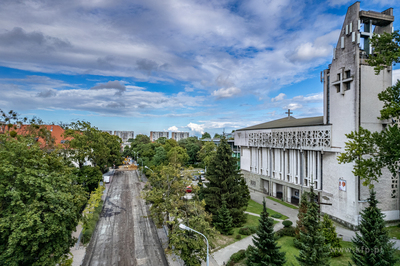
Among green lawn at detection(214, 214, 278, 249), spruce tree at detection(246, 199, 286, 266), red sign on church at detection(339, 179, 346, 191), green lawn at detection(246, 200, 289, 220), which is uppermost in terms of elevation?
red sign on church at detection(339, 179, 346, 191)

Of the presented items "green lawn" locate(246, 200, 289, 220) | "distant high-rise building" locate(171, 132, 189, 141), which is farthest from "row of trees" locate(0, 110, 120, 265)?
"distant high-rise building" locate(171, 132, 189, 141)

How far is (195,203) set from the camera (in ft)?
63.0

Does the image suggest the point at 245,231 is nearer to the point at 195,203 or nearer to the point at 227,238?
the point at 227,238

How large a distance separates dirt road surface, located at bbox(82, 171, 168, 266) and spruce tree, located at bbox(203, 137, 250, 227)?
7.42m

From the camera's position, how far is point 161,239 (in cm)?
2283

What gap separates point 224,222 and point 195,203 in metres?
5.13

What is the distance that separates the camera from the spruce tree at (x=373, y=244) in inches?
457

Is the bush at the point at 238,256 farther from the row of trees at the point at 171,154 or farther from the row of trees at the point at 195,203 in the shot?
the row of trees at the point at 171,154

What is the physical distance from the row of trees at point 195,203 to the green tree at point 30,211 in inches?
296

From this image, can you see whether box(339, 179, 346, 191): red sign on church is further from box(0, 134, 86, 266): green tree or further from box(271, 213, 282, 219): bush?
box(0, 134, 86, 266): green tree

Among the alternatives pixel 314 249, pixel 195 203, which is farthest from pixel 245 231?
pixel 314 249

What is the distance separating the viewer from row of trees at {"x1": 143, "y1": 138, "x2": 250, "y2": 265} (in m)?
15.6

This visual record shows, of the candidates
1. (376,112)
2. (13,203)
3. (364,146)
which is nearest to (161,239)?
(13,203)

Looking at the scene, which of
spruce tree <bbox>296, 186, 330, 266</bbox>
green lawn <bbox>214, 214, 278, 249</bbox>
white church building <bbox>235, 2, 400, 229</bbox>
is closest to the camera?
spruce tree <bbox>296, 186, 330, 266</bbox>
